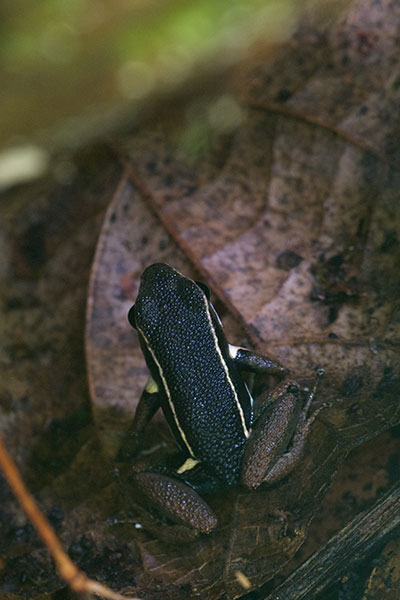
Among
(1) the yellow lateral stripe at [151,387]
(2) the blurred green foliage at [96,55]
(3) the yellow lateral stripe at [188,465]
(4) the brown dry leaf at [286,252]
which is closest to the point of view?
(4) the brown dry leaf at [286,252]

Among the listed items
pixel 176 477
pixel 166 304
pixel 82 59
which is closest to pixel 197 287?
pixel 166 304

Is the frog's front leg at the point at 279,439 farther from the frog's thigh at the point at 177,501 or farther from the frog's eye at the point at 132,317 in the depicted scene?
the frog's eye at the point at 132,317

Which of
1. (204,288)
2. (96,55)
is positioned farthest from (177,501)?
(96,55)

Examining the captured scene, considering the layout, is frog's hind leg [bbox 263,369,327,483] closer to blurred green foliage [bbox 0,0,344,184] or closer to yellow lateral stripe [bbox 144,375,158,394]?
yellow lateral stripe [bbox 144,375,158,394]

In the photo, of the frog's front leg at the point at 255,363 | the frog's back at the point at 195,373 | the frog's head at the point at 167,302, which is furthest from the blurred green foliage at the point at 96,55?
the frog's front leg at the point at 255,363

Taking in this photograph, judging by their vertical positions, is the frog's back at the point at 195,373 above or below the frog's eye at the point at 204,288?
below

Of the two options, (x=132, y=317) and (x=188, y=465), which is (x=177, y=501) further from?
(x=132, y=317)

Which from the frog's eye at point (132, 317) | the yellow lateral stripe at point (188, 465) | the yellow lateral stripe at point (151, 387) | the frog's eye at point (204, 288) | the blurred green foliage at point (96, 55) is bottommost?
the yellow lateral stripe at point (188, 465)
